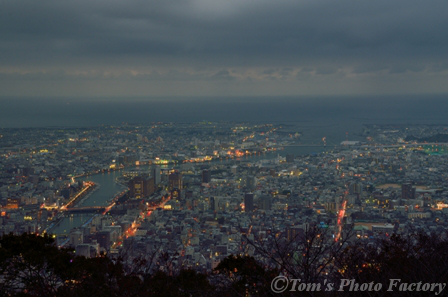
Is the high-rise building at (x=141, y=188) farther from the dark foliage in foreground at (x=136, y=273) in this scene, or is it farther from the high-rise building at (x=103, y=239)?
the dark foliage in foreground at (x=136, y=273)

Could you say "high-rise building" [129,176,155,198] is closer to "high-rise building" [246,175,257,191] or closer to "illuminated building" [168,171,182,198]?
"illuminated building" [168,171,182,198]

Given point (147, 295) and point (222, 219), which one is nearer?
point (147, 295)

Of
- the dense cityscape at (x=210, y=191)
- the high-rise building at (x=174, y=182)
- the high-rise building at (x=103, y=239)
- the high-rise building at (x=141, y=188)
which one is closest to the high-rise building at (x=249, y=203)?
the dense cityscape at (x=210, y=191)

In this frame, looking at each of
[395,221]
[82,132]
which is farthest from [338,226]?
[82,132]

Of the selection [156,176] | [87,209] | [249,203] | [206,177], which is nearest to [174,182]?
[156,176]

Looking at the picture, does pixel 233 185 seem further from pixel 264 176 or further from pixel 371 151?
pixel 371 151

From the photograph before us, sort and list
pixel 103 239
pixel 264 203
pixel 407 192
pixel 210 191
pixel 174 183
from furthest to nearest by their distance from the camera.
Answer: pixel 174 183, pixel 210 191, pixel 407 192, pixel 264 203, pixel 103 239

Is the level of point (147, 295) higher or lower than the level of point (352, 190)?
higher

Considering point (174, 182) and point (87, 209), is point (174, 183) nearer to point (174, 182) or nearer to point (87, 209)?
point (174, 182)
